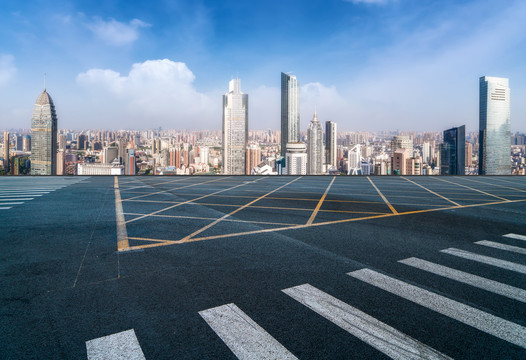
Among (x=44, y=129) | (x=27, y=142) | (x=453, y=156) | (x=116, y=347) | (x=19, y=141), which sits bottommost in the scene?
(x=116, y=347)

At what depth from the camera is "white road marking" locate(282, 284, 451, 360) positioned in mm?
2699

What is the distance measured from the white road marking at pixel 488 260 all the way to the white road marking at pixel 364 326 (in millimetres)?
2986

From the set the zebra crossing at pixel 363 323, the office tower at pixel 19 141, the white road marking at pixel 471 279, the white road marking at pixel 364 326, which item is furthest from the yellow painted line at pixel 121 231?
the office tower at pixel 19 141

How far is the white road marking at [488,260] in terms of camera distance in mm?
4862

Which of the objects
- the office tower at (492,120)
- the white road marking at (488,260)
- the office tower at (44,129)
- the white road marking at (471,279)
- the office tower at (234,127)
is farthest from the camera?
the office tower at (234,127)

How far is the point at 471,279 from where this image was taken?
4.37m

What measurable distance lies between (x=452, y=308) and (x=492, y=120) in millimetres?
84002

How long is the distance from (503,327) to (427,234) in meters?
4.04

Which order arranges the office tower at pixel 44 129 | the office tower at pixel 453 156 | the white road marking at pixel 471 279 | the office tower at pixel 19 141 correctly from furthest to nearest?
the office tower at pixel 453 156
the office tower at pixel 19 141
the office tower at pixel 44 129
the white road marking at pixel 471 279

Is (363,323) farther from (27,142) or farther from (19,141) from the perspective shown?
(19,141)

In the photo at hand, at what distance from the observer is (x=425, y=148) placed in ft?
207

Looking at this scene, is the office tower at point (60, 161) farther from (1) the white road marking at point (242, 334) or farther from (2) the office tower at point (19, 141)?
(1) the white road marking at point (242, 334)

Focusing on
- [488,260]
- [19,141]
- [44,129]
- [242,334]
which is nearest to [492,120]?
[488,260]

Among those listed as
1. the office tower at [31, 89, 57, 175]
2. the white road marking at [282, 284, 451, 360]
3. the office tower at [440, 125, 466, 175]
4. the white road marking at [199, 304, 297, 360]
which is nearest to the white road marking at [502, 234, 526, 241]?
the white road marking at [282, 284, 451, 360]
